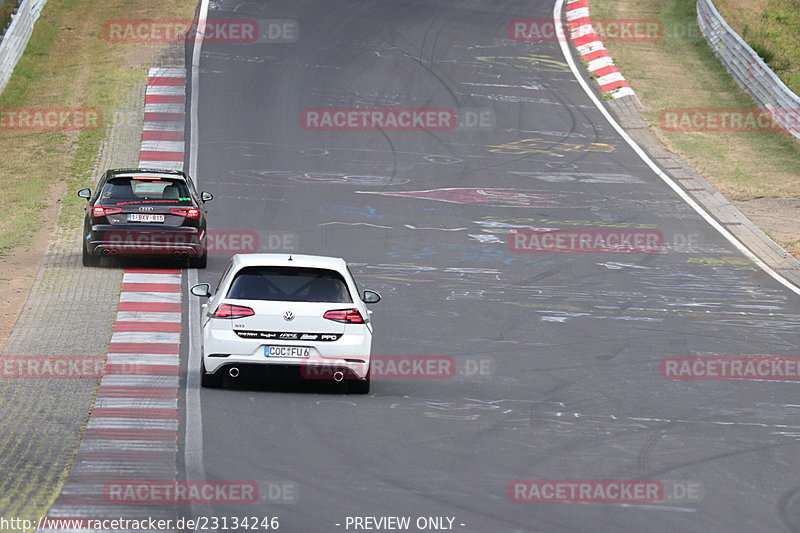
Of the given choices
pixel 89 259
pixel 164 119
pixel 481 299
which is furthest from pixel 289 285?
pixel 164 119

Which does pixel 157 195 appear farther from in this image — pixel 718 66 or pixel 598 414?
pixel 718 66

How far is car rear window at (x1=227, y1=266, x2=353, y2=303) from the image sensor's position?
1457 cm

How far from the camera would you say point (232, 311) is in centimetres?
1437

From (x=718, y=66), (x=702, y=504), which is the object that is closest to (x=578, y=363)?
(x=702, y=504)

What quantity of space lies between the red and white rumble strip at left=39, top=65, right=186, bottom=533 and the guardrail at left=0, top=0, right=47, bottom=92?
16.6 meters

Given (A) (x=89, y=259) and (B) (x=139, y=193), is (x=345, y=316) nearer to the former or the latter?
(B) (x=139, y=193)

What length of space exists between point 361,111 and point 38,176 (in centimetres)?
829

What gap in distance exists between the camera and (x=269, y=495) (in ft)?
34.4

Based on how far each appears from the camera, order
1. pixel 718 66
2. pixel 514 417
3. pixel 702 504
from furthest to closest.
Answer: pixel 718 66 < pixel 514 417 < pixel 702 504

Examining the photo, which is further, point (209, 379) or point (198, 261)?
point (198, 261)

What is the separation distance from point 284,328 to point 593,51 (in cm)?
2800

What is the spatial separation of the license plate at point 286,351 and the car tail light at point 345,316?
41 centimetres

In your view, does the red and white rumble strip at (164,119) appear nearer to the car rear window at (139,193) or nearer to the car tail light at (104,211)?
the car rear window at (139,193)

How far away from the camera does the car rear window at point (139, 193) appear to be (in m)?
21.3
